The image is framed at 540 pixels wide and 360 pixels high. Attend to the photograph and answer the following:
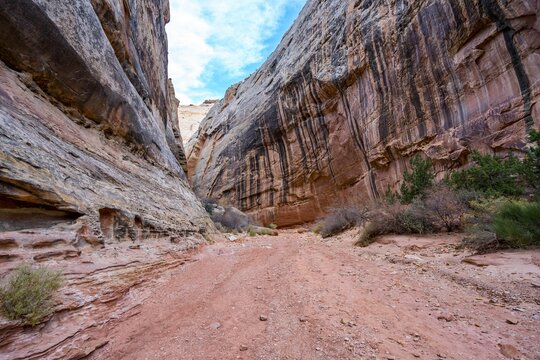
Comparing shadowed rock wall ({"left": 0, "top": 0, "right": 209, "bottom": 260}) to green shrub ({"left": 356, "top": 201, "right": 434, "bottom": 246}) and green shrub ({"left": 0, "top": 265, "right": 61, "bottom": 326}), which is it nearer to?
green shrub ({"left": 0, "top": 265, "right": 61, "bottom": 326})

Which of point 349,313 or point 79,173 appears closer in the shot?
point 349,313

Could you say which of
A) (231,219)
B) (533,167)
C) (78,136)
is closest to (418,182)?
(533,167)

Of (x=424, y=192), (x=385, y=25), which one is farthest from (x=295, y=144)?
(x=424, y=192)

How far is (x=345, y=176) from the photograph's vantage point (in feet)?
56.3

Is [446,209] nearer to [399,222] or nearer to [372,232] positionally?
[399,222]

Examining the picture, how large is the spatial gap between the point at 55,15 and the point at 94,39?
1.31m

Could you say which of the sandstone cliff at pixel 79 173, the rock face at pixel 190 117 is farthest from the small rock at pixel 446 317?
the rock face at pixel 190 117

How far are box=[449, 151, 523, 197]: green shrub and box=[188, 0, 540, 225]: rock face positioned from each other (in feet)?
8.45

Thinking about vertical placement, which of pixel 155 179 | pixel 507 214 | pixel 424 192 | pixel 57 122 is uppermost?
pixel 57 122

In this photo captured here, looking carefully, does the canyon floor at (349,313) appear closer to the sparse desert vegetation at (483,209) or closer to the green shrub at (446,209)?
the sparse desert vegetation at (483,209)

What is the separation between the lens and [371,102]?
14672mm

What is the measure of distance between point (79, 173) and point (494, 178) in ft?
32.9

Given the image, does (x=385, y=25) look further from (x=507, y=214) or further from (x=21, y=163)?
(x=21, y=163)

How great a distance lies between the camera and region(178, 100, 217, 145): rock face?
58853mm
